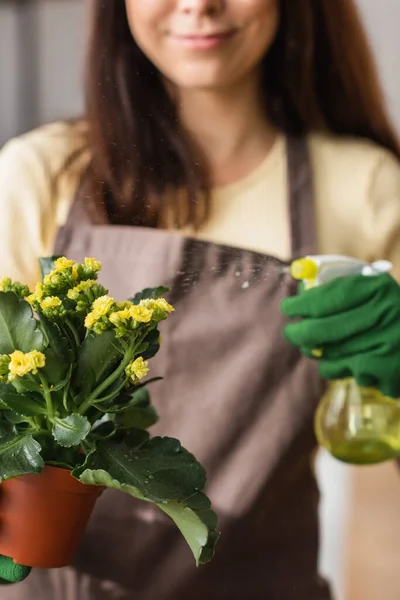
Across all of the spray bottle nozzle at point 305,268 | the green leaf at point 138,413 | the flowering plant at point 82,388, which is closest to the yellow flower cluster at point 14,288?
the flowering plant at point 82,388

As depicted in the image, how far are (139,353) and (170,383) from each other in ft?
0.71

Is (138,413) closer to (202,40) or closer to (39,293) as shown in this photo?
(39,293)

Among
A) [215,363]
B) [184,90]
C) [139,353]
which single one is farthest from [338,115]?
[139,353]

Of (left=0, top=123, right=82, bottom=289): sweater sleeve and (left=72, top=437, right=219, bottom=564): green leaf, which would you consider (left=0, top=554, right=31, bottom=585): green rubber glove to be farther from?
(left=0, top=123, right=82, bottom=289): sweater sleeve

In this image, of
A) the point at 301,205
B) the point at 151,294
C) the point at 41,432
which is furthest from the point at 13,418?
the point at 301,205

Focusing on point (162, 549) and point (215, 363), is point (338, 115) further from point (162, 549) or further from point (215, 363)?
point (162, 549)

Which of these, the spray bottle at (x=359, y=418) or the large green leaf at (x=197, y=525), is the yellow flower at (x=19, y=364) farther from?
the spray bottle at (x=359, y=418)

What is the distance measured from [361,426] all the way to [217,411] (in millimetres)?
134

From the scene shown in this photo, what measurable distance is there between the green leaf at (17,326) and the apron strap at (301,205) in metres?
0.32

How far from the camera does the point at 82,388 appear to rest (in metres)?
0.50

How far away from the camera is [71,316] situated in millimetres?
490

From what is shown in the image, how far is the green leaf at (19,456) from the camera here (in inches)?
18.3

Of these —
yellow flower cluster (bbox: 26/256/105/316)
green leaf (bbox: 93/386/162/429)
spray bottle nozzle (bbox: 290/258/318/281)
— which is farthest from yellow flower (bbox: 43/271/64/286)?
spray bottle nozzle (bbox: 290/258/318/281)

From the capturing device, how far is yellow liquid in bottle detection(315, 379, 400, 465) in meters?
0.67
